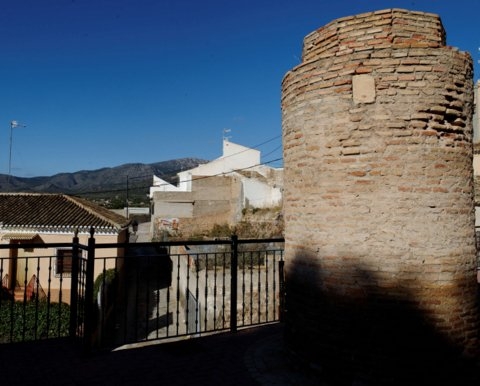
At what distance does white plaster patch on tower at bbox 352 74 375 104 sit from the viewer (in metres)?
3.72

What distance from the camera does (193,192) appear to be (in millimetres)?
30156

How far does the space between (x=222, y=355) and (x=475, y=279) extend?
2899 mm

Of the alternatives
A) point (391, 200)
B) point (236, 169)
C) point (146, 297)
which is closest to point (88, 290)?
point (146, 297)

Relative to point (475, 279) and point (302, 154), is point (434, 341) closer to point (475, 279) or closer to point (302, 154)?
point (475, 279)

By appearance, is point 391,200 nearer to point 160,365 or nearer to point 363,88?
point 363,88

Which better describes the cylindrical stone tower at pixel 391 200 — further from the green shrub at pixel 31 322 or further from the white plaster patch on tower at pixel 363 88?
the green shrub at pixel 31 322

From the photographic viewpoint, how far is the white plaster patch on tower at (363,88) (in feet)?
12.2

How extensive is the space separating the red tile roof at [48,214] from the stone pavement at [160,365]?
12.3 metres

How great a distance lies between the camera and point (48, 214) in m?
18.5

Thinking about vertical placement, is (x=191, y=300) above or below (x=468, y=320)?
below

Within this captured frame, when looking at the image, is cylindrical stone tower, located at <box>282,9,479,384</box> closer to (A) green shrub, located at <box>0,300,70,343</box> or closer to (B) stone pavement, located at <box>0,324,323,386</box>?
(B) stone pavement, located at <box>0,324,323,386</box>

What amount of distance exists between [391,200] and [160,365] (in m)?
3.06

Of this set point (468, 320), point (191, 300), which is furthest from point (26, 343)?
point (191, 300)

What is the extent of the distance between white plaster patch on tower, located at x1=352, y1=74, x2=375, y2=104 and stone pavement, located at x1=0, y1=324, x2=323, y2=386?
9.33 ft
